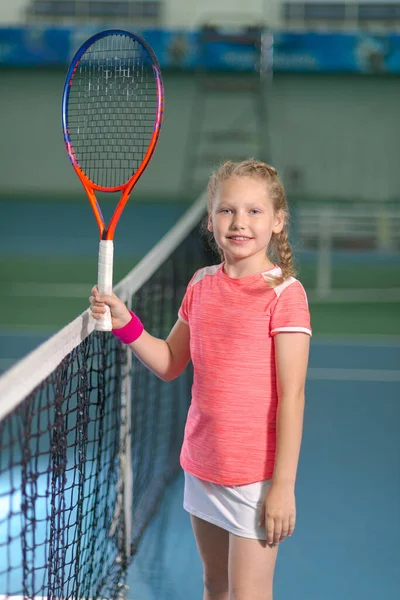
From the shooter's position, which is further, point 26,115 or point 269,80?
point 26,115

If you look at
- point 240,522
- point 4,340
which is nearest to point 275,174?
point 240,522

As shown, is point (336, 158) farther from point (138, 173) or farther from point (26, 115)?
point (138, 173)

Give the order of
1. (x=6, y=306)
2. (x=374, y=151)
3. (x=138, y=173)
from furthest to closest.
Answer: (x=374, y=151) → (x=6, y=306) → (x=138, y=173)

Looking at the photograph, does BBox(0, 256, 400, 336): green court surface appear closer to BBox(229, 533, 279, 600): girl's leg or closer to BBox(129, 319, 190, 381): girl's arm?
BBox(129, 319, 190, 381): girl's arm

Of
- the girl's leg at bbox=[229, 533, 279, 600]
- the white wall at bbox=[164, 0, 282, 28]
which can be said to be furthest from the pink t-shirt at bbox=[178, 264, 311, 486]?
the white wall at bbox=[164, 0, 282, 28]

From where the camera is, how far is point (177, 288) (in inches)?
174

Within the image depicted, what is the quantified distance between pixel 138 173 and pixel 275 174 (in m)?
0.32

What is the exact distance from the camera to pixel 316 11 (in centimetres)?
1296

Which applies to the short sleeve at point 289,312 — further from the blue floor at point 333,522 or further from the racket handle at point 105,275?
the blue floor at point 333,522

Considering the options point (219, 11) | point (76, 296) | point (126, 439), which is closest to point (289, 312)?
point (126, 439)

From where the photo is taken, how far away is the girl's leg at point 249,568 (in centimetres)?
173

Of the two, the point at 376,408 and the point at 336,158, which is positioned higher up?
the point at 336,158

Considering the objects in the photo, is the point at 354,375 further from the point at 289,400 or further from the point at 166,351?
the point at 289,400

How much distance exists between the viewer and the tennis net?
1.63m
